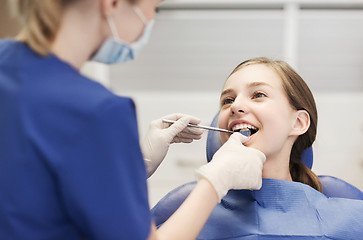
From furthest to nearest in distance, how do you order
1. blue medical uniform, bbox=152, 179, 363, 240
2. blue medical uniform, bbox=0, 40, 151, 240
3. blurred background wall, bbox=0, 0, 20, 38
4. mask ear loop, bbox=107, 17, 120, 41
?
blurred background wall, bbox=0, 0, 20, 38
blue medical uniform, bbox=152, 179, 363, 240
mask ear loop, bbox=107, 17, 120, 41
blue medical uniform, bbox=0, 40, 151, 240

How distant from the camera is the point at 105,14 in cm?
84

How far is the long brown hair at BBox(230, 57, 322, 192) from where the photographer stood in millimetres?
1461

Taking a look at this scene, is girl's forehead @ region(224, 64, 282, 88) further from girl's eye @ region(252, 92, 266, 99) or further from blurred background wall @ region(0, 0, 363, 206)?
blurred background wall @ region(0, 0, 363, 206)

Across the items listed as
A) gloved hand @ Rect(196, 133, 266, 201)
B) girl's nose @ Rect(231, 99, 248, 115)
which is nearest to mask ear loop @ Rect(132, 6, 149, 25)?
gloved hand @ Rect(196, 133, 266, 201)

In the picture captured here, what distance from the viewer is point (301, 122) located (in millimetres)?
1479

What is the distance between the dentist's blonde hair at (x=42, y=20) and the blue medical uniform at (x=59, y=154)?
0.02 m

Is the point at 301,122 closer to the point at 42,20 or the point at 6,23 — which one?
the point at 42,20

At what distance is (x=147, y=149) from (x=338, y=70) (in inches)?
72.0

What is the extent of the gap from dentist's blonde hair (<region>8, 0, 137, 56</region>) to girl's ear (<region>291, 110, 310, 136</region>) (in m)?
0.92

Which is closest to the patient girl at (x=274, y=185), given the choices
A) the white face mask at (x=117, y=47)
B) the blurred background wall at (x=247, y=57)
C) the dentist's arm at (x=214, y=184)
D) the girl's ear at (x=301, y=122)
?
the girl's ear at (x=301, y=122)

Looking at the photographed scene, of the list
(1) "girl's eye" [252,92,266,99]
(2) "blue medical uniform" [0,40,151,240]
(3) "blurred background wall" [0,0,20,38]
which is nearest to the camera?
(2) "blue medical uniform" [0,40,151,240]

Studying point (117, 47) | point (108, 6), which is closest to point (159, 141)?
point (117, 47)

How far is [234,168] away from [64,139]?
54cm

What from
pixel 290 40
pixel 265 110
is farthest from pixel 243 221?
pixel 290 40
